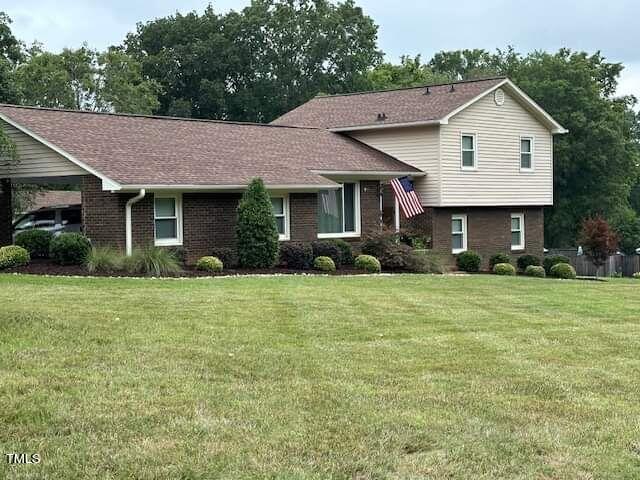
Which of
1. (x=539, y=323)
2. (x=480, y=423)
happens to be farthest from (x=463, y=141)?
(x=480, y=423)

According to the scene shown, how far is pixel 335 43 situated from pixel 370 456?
5840 centimetres

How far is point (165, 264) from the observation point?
20.1 meters

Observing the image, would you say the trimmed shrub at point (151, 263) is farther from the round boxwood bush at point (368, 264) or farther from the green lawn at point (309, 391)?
the round boxwood bush at point (368, 264)

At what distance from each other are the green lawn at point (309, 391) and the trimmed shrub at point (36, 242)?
820 cm

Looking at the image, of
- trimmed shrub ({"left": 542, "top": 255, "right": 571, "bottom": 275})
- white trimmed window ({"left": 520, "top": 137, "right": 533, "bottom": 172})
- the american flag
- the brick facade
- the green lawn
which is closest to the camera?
the green lawn

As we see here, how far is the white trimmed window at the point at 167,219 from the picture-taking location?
73.7 ft

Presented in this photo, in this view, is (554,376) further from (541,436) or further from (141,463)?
(141,463)

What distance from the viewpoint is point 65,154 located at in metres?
21.5

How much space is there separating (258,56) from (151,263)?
149ft

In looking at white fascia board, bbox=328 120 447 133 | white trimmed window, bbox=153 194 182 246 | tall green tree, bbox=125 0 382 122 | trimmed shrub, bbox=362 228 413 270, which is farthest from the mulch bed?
tall green tree, bbox=125 0 382 122

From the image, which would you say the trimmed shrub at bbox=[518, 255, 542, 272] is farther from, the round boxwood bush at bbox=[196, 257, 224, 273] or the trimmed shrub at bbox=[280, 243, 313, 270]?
the round boxwood bush at bbox=[196, 257, 224, 273]

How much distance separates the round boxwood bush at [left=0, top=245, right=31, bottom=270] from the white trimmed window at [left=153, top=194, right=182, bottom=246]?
3.43 meters

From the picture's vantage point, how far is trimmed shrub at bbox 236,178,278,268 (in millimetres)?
22375

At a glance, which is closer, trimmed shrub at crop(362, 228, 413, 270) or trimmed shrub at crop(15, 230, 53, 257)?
trimmed shrub at crop(15, 230, 53, 257)
